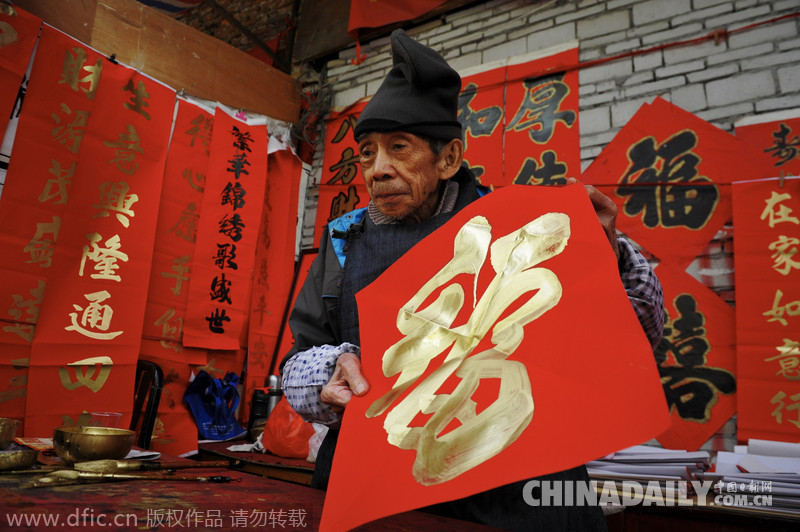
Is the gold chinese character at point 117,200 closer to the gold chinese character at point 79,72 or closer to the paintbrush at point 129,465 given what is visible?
the gold chinese character at point 79,72

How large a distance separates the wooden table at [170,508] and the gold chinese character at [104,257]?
97.4 inches

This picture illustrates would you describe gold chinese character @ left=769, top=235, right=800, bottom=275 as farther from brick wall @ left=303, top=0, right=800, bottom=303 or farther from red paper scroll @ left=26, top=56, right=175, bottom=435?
red paper scroll @ left=26, top=56, right=175, bottom=435

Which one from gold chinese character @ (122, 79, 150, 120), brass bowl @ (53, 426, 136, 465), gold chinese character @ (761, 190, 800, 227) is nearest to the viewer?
brass bowl @ (53, 426, 136, 465)

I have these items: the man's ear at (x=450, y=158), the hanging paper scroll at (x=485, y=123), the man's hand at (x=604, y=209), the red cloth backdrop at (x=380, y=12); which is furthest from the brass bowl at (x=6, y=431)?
the red cloth backdrop at (x=380, y=12)

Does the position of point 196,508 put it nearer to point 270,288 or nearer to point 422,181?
point 422,181

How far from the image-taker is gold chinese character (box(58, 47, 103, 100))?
3.07 m

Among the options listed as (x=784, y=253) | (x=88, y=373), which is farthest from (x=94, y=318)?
(x=784, y=253)

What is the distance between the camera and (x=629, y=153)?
325 cm

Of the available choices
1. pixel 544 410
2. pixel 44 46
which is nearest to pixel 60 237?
pixel 44 46

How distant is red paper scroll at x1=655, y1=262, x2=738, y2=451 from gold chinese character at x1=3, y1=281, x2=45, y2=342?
3.79 m

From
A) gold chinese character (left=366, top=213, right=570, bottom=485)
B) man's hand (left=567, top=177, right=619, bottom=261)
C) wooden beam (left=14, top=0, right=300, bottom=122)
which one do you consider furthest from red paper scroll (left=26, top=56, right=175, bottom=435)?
man's hand (left=567, top=177, right=619, bottom=261)

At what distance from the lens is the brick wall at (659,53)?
9.62 feet

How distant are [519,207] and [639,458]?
2.05m

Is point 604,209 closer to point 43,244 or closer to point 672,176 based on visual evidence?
point 672,176
